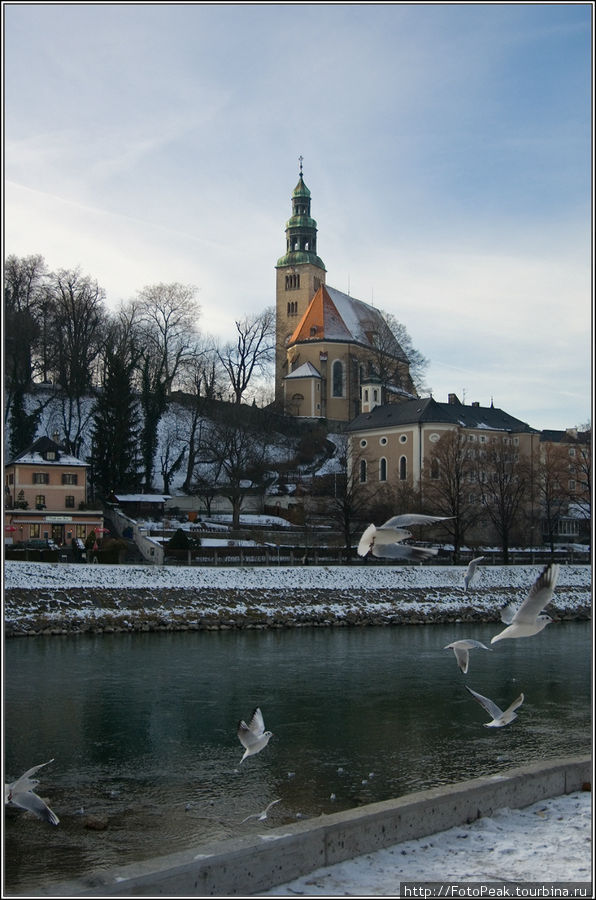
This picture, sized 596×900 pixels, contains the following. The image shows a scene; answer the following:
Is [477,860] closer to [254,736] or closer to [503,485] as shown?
[254,736]

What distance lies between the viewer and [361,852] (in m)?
8.95

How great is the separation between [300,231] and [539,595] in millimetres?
110635

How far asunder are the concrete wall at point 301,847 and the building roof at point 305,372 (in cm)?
8474

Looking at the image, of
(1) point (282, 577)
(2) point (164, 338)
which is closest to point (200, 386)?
(2) point (164, 338)

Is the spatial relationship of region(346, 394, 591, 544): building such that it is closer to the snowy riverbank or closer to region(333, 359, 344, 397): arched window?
region(333, 359, 344, 397): arched window

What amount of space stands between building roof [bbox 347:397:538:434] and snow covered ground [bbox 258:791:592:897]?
65.4m

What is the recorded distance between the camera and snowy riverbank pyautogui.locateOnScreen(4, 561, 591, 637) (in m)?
35.9

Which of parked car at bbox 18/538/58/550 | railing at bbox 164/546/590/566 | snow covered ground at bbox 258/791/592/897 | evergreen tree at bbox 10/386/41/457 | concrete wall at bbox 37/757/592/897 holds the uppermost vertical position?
evergreen tree at bbox 10/386/41/457

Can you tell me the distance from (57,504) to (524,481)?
30371 millimetres

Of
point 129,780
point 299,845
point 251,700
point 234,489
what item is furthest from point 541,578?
point 234,489

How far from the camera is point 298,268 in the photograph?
112562 mm

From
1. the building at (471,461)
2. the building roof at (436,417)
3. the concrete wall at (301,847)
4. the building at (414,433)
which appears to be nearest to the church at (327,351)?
the building roof at (436,417)

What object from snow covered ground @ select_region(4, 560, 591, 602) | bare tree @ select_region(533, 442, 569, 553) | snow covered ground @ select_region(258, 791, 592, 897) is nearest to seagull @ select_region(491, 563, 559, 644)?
snow covered ground @ select_region(258, 791, 592, 897)

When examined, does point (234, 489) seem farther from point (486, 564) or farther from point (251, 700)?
point (251, 700)
